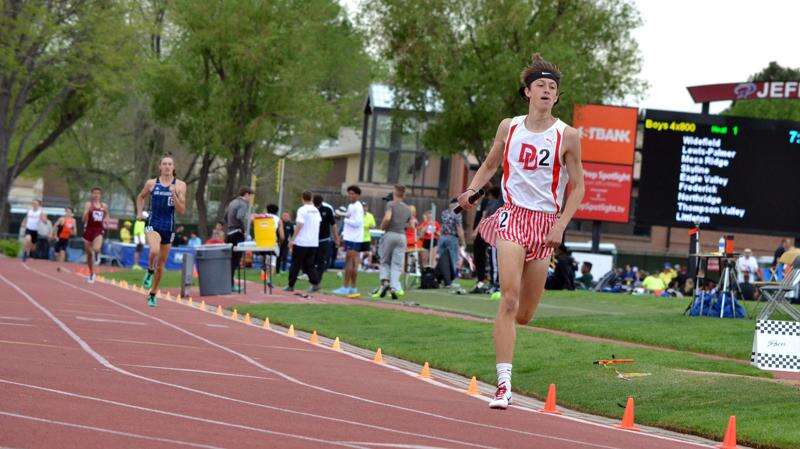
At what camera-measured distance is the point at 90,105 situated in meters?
57.0

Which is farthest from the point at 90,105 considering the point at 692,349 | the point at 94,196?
the point at 692,349

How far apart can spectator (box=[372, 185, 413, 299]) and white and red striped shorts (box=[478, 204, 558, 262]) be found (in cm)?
1567

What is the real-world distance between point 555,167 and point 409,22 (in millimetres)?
42632

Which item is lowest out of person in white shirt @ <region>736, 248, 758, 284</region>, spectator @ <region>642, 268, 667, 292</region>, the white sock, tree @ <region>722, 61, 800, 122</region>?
the white sock

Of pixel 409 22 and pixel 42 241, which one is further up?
pixel 409 22

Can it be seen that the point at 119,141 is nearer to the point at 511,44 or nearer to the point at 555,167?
the point at 511,44

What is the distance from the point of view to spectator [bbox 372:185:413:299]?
26.7 meters

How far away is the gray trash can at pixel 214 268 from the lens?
86.4 ft

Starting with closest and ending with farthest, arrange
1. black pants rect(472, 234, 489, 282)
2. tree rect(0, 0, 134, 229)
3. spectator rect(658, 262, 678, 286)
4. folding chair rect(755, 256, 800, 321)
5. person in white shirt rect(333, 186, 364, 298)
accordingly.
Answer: folding chair rect(755, 256, 800, 321) < person in white shirt rect(333, 186, 364, 298) < black pants rect(472, 234, 489, 282) < spectator rect(658, 262, 678, 286) < tree rect(0, 0, 134, 229)

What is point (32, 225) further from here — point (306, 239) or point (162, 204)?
point (162, 204)

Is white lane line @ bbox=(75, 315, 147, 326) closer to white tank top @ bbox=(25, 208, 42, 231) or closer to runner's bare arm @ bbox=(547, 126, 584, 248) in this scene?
runner's bare arm @ bbox=(547, 126, 584, 248)

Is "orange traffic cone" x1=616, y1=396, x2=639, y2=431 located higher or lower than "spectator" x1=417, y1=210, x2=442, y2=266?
lower

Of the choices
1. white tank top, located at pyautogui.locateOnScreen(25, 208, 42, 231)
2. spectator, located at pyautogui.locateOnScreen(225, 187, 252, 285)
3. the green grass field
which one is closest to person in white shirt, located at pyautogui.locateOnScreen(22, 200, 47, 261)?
white tank top, located at pyautogui.locateOnScreen(25, 208, 42, 231)

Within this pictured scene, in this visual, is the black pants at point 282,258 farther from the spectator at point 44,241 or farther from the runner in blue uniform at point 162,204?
the runner in blue uniform at point 162,204
